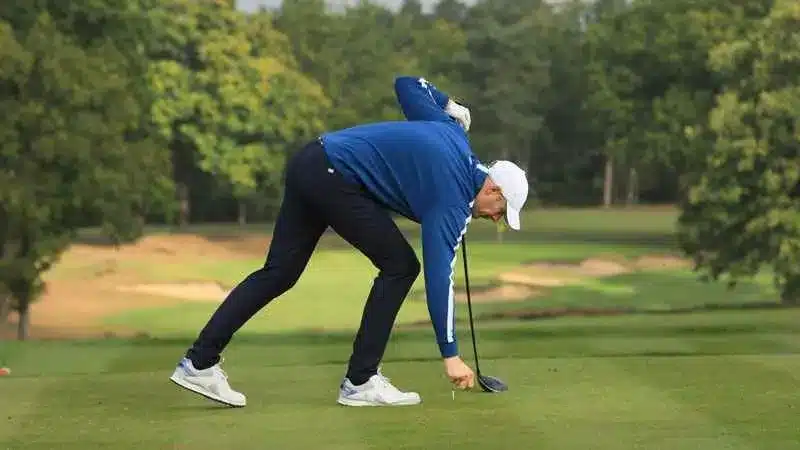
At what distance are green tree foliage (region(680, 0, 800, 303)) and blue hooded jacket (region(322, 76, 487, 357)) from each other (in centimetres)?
1717

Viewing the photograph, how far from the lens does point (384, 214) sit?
593 cm

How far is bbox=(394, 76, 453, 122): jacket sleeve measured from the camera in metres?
6.18

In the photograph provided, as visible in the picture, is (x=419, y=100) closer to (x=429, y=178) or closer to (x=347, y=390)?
(x=429, y=178)

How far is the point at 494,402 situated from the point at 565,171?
53355 mm

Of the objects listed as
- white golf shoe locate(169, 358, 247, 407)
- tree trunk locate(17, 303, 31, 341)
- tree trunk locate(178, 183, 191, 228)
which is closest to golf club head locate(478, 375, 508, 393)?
white golf shoe locate(169, 358, 247, 407)

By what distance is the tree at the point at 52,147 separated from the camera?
2311 centimetres

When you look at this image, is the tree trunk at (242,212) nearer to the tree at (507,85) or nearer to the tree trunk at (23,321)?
the tree at (507,85)

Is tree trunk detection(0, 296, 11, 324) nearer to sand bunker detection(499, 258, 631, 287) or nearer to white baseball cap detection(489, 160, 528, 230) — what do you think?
sand bunker detection(499, 258, 631, 287)

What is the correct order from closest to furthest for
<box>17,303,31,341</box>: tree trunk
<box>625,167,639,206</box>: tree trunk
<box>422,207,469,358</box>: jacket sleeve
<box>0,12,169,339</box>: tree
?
<box>422,207,469,358</box>: jacket sleeve
<box>0,12,169,339</box>: tree
<box>17,303,31,341</box>: tree trunk
<box>625,167,639,206</box>: tree trunk

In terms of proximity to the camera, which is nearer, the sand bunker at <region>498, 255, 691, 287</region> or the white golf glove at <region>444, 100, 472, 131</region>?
the white golf glove at <region>444, 100, 472, 131</region>

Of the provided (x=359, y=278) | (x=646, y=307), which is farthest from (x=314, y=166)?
(x=359, y=278)

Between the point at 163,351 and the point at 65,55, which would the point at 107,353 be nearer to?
the point at 163,351

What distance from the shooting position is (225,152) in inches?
1796

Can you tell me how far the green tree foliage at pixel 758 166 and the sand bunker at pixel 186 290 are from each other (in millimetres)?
15599
